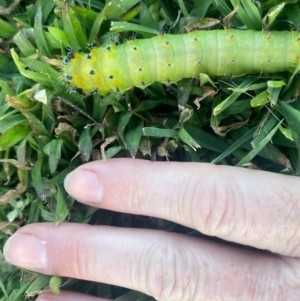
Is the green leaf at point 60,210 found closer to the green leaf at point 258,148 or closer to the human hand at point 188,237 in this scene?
the human hand at point 188,237

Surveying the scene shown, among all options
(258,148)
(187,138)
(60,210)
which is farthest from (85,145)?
(258,148)

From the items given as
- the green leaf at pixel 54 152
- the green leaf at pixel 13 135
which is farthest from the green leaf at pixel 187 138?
the green leaf at pixel 13 135

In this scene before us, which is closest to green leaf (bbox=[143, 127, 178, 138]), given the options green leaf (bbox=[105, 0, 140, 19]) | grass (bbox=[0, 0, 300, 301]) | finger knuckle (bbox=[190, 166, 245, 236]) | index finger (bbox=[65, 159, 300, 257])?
grass (bbox=[0, 0, 300, 301])

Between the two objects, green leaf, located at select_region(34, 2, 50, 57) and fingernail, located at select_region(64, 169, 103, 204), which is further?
green leaf, located at select_region(34, 2, 50, 57)

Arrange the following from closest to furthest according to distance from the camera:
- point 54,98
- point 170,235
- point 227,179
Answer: point 227,179
point 170,235
point 54,98

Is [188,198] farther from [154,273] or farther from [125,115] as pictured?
Answer: [125,115]

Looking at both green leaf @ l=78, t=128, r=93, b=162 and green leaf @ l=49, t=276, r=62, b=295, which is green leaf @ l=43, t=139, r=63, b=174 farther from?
green leaf @ l=49, t=276, r=62, b=295

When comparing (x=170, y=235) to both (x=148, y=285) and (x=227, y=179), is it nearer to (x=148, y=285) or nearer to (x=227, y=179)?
(x=148, y=285)

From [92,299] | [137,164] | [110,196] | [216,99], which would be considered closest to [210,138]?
[216,99]
